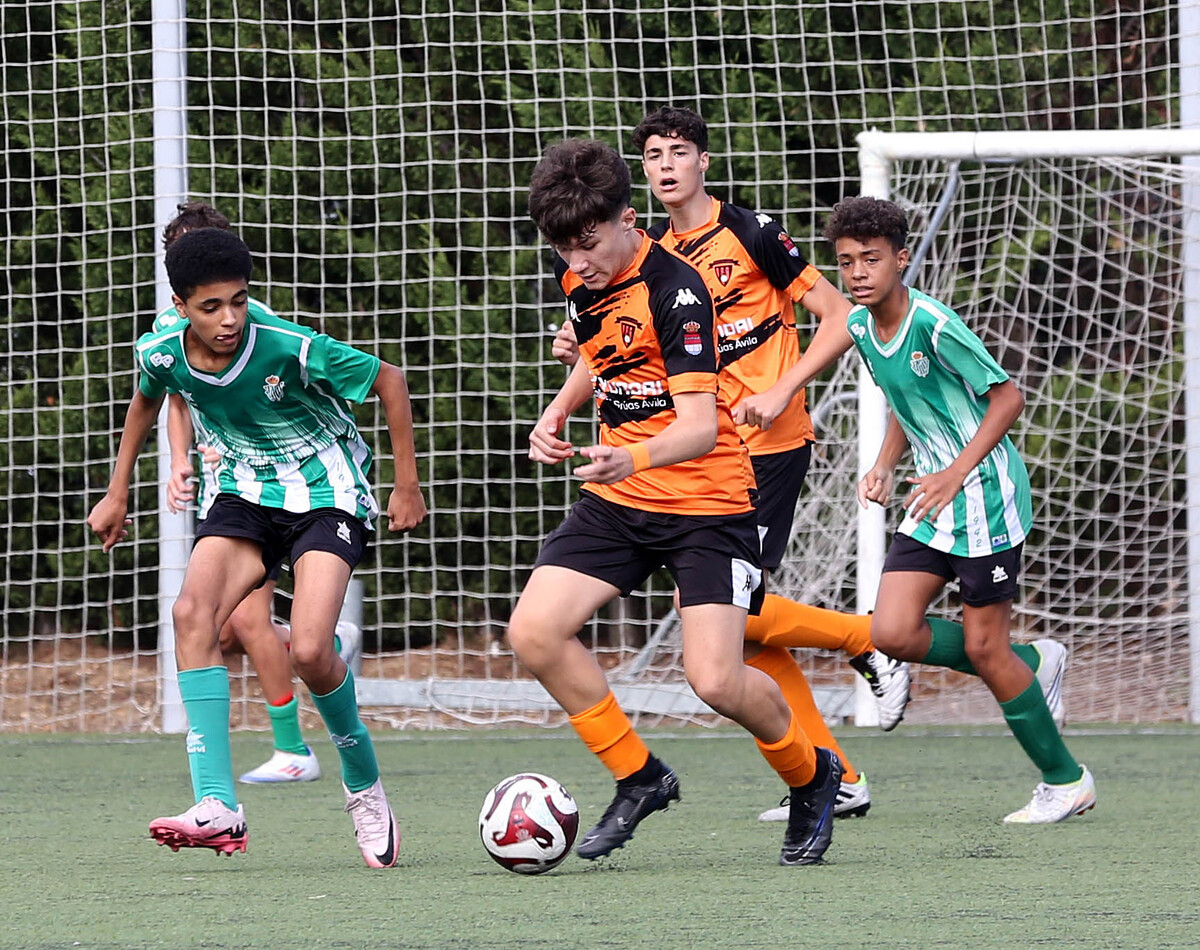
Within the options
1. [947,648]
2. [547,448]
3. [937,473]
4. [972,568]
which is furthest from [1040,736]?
[547,448]

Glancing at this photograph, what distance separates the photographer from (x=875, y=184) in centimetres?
688

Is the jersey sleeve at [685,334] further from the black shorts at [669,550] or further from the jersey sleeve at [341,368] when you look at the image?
the jersey sleeve at [341,368]

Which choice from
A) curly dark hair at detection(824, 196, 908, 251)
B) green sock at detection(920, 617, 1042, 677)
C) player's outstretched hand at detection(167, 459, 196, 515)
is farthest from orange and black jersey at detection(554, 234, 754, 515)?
player's outstretched hand at detection(167, 459, 196, 515)

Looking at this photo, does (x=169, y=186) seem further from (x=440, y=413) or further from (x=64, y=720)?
(x=64, y=720)

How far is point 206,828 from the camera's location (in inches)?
144

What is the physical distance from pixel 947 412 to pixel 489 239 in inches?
163

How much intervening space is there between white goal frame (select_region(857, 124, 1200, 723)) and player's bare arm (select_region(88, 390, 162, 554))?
320 centimetres

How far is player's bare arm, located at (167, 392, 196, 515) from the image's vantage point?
5.19m

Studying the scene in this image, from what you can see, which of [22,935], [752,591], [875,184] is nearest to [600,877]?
[752,591]

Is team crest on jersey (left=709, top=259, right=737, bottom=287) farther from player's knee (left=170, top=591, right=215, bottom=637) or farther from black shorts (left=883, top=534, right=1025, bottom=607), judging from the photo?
player's knee (left=170, top=591, right=215, bottom=637)

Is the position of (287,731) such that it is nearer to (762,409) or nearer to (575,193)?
(762,409)

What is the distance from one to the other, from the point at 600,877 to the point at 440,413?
4.69m

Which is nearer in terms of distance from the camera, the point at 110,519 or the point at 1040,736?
the point at 110,519

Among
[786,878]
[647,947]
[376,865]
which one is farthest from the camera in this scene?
[376,865]
